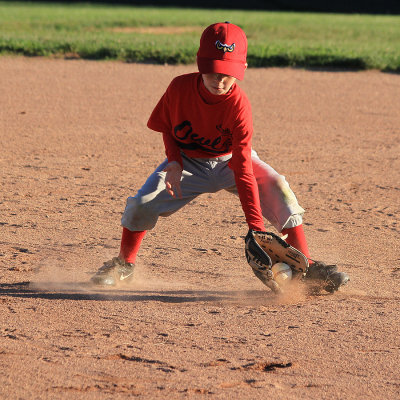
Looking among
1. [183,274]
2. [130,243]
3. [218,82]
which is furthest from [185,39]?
[218,82]

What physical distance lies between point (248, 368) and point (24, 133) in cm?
452

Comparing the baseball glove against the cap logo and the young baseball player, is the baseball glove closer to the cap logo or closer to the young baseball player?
the young baseball player

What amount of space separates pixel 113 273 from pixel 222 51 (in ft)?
3.76

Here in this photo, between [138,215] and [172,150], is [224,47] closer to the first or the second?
[172,150]

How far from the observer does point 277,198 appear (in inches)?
132

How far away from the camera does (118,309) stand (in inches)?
124

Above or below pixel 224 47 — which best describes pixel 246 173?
below

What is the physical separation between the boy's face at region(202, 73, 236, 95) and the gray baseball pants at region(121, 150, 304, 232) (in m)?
0.40

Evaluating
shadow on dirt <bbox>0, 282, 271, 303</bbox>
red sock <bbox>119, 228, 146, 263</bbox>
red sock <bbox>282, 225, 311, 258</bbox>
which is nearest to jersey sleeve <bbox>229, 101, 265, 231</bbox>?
red sock <bbox>282, 225, 311, 258</bbox>

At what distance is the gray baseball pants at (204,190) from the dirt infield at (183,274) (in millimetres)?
338

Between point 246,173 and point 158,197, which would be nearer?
point 246,173

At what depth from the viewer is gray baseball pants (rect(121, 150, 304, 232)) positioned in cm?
335

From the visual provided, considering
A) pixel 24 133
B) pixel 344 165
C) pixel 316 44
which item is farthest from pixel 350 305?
pixel 316 44

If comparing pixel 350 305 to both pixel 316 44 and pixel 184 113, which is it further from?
pixel 316 44
